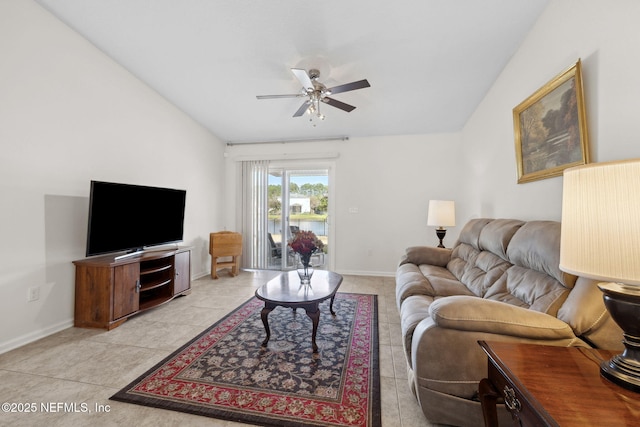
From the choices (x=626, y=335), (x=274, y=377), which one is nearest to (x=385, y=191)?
(x=274, y=377)

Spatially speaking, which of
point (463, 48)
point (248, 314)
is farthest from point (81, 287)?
point (463, 48)

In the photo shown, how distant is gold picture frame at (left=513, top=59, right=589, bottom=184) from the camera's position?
1661 mm

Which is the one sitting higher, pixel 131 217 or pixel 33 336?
pixel 131 217

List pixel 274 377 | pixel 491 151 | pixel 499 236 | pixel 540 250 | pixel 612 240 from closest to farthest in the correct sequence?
pixel 612 240, pixel 540 250, pixel 274 377, pixel 499 236, pixel 491 151

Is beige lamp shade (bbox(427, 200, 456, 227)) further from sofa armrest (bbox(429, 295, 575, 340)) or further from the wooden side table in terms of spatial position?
the wooden side table

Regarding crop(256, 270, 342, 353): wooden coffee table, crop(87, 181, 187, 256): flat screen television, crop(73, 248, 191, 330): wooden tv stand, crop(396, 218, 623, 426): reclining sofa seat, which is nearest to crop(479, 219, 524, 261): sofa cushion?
crop(396, 218, 623, 426): reclining sofa seat

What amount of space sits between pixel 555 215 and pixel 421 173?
2660 millimetres

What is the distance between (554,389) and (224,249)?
13.9 feet

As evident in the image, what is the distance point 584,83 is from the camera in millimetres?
1645

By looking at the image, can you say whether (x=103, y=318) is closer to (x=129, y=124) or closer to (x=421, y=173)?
(x=129, y=124)

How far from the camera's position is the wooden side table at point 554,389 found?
0.69 m

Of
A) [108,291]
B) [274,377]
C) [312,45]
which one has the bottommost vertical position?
[274,377]

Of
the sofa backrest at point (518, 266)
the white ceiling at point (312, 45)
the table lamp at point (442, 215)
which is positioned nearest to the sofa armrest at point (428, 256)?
the sofa backrest at point (518, 266)

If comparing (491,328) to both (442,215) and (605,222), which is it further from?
(442,215)
